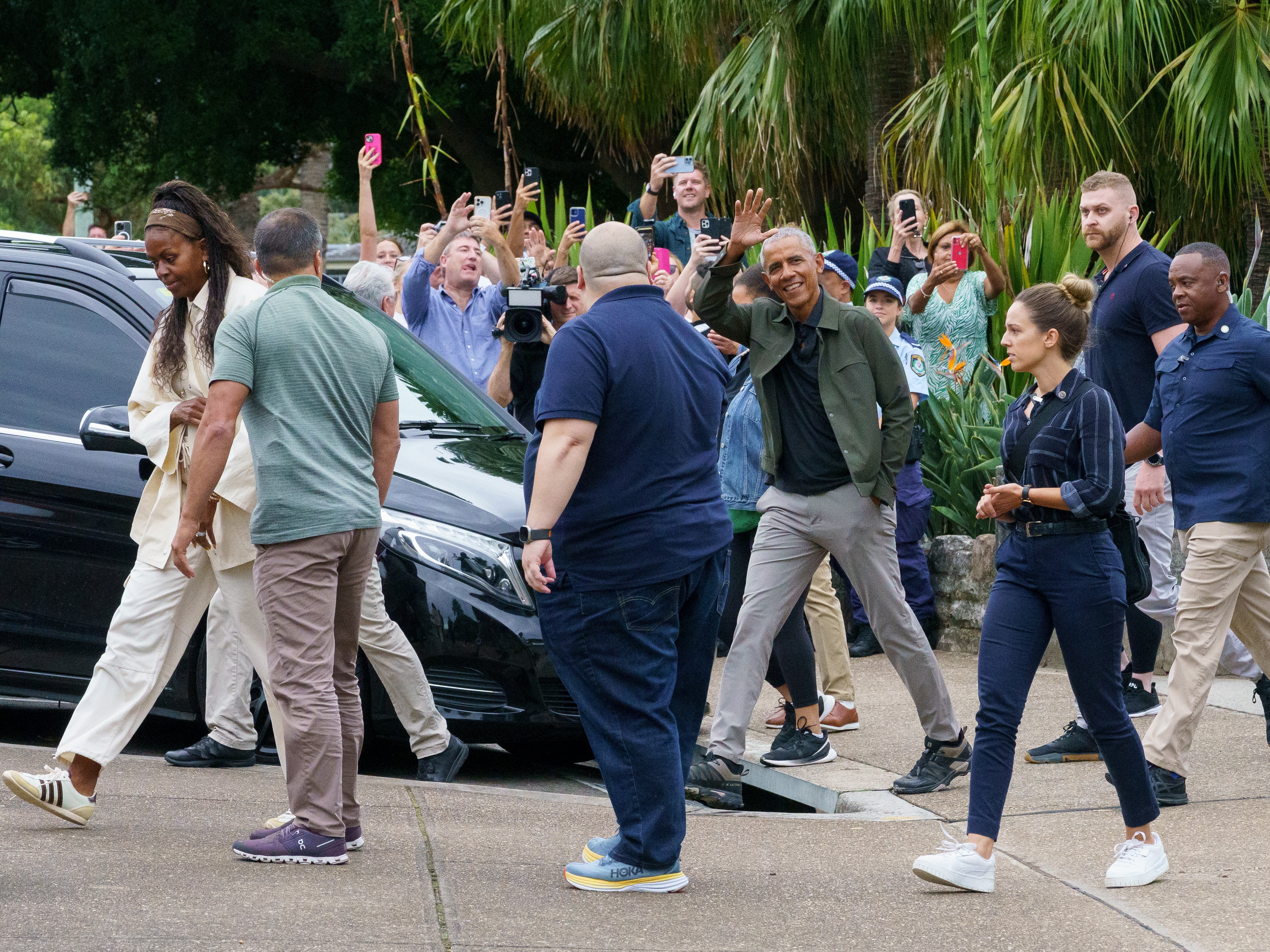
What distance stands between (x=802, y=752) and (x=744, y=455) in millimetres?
1219

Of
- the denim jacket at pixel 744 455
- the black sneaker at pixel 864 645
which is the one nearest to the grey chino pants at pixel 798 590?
the denim jacket at pixel 744 455

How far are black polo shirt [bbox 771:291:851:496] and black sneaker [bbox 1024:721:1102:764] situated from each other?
1.25m

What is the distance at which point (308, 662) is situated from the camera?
4539 mm

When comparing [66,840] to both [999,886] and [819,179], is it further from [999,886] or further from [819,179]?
[819,179]

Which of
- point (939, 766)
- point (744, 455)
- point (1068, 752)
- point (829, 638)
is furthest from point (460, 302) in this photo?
point (1068, 752)

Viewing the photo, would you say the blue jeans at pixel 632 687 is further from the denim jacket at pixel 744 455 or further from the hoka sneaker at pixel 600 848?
the denim jacket at pixel 744 455

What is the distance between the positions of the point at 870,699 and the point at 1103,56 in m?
5.36

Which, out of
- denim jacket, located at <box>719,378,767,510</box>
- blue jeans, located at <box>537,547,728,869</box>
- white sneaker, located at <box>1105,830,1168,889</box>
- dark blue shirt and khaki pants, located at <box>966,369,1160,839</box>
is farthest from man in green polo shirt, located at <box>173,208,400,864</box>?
denim jacket, located at <box>719,378,767,510</box>

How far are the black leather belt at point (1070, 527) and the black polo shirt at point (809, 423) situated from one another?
1.35m

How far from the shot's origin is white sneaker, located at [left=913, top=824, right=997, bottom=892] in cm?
443

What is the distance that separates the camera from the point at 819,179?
16.4 metres

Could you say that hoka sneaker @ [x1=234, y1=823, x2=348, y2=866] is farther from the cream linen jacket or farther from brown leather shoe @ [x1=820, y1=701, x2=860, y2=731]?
brown leather shoe @ [x1=820, y1=701, x2=860, y2=731]

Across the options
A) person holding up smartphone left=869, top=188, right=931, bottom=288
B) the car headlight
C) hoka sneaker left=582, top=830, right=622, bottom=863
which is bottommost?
hoka sneaker left=582, top=830, right=622, bottom=863

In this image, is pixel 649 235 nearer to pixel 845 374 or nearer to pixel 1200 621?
pixel 845 374
